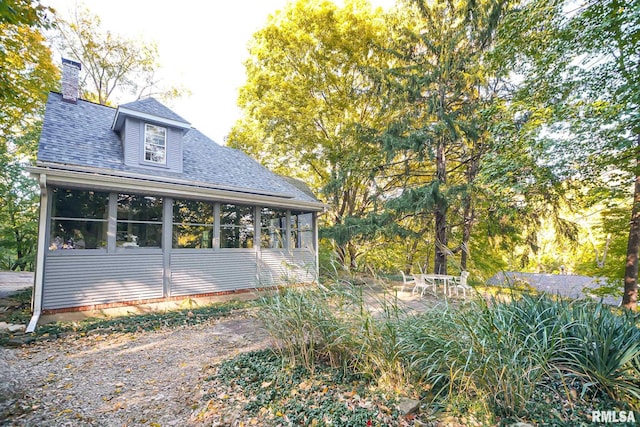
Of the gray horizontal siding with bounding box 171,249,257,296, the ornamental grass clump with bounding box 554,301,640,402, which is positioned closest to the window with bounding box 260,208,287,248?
the gray horizontal siding with bounding box 171,249,257,296

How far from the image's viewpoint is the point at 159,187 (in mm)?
7066

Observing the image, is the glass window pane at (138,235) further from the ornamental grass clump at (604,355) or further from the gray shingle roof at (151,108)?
the ornamental grass clump at (604,355)

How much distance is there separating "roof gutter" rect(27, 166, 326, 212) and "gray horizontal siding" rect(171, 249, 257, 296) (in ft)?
5.20

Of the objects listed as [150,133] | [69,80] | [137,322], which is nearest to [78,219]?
[137,322]

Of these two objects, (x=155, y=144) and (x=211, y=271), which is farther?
(x=155, y=144)

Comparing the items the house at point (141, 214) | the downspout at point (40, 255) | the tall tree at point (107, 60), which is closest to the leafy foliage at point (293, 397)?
the house at point (141, 214)

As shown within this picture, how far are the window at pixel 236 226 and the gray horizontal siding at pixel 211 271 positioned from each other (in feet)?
0.88

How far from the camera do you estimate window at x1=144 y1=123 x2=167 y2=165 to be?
26.9 ft

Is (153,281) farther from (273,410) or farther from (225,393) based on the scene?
(273,410)

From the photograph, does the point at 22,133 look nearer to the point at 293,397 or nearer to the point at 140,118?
the point at 140,118

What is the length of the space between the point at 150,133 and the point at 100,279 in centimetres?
415

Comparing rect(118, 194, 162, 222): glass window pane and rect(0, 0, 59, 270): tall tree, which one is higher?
rect(0, 0, 59, 270): tall tree

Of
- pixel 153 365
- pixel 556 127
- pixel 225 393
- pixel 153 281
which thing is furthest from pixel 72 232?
pixel 556 127

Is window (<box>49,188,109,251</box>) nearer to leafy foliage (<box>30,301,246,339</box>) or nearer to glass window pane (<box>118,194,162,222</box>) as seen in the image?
glass window pane (<box>118,194,162,222</box>)
